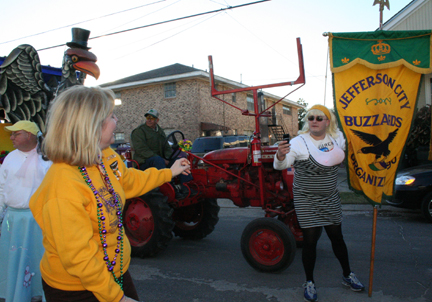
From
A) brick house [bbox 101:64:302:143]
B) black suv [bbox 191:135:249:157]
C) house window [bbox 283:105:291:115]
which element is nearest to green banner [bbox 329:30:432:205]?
black suv [bbox 191:135:249:157]

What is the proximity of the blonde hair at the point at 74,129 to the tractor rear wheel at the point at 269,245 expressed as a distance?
272 centimetres

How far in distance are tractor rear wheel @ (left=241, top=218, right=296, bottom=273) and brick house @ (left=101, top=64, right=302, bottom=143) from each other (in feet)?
48.8

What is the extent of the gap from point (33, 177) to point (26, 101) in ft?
3.76

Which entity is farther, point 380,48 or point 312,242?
point 380,48

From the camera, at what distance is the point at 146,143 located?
5332mm

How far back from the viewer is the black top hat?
380 cm

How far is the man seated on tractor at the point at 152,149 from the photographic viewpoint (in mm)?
5016

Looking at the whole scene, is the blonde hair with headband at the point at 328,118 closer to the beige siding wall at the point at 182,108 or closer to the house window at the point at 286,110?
the beige siding wall at the point at 182,108

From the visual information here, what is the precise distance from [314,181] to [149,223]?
253 cm

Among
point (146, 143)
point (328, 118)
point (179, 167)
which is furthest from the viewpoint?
point (146, 143)

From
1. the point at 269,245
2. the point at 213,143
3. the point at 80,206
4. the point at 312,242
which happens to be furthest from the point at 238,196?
the point at 213,143

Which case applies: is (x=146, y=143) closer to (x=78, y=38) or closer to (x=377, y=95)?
(x=78, y=38)

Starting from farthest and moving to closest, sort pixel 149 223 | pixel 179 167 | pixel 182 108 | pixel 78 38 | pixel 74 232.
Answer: pixel 182 108 < pixel 149 223 < pixel 78 38 < pixel 179 167 < pixel 74 232

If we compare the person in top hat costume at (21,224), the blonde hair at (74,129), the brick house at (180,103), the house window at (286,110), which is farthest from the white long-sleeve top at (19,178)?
the house window at (286,110)
